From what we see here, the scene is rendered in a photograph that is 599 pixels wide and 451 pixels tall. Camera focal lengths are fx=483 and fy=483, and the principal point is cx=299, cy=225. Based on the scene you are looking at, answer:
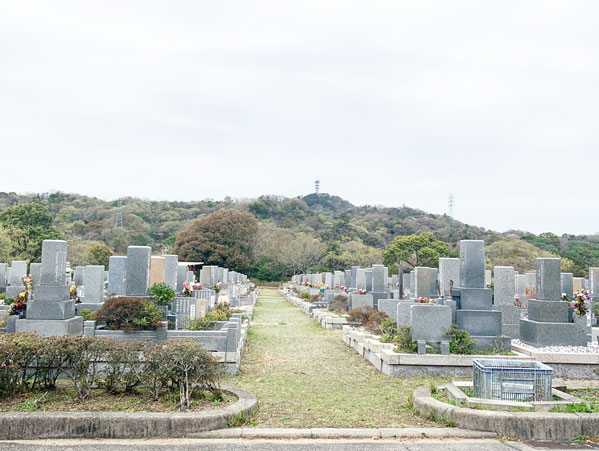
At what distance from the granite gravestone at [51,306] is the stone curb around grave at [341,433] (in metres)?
5.64

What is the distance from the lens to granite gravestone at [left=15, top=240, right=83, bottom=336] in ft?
32.1

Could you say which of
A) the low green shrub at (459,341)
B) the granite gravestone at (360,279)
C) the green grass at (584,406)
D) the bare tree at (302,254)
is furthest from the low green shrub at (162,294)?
the bare tree at (302,254)

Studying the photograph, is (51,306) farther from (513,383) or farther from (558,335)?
(558,335)

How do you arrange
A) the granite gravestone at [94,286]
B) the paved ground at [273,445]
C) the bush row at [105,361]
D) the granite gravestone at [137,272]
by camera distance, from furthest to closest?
the granite gravestone at [94,286] < the granite gravestone at [137,272] < the bush row at [105,361] < the paved ground at [273,445]

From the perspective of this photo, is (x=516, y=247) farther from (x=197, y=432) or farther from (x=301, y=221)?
(x=197, y=432)

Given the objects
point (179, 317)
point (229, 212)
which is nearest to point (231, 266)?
point (229, 212)

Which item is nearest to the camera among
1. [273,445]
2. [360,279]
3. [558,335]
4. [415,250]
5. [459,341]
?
[273,445]

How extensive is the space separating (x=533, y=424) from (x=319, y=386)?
3.71 metres

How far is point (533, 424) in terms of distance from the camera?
5.86 metres

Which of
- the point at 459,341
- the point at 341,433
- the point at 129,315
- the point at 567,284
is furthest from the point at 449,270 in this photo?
the point at 341,433

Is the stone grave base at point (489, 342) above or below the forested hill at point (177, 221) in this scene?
below

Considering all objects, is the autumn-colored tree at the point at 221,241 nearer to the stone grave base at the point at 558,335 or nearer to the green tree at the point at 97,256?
the green tree at the point at 97,256

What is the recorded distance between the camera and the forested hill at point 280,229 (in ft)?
174

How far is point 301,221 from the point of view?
8181 cm
